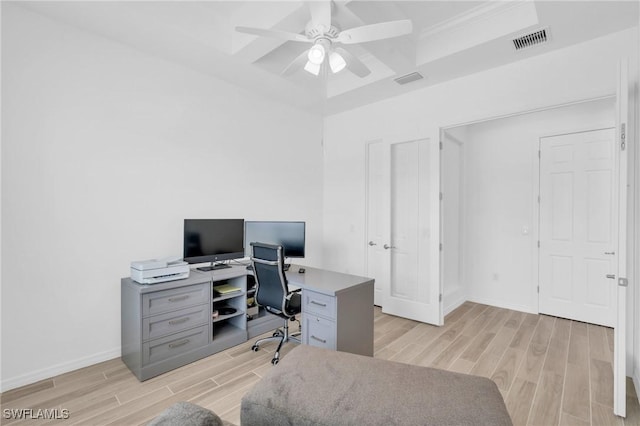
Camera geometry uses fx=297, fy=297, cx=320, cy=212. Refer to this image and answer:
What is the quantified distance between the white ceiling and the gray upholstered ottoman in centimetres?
251

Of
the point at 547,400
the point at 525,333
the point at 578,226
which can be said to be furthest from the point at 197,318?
the point at 578,226

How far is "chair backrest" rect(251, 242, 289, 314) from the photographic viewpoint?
270cm

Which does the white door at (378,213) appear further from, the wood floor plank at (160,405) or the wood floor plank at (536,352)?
the wood floor plank at (160,405)

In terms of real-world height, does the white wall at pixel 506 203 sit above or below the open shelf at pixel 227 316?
above

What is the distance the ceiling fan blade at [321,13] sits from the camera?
1960 mm

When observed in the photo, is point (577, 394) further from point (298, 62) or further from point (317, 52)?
point (298, 62)

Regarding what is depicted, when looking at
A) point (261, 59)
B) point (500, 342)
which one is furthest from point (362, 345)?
point (261, 59)

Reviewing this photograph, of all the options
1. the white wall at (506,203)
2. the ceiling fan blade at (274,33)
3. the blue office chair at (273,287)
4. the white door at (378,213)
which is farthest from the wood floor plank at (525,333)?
the ceiling fan blade at (274,33)

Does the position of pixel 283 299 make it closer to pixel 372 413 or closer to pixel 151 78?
pixel 372 413

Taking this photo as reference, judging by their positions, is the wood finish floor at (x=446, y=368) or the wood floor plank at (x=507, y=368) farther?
the wood floor plank at (x=507, y=368)

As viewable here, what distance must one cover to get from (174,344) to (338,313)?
4.96 feet

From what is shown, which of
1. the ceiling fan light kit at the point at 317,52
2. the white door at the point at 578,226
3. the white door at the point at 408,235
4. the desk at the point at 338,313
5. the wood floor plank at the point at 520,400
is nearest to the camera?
the wood floor plank at the point at 520,400

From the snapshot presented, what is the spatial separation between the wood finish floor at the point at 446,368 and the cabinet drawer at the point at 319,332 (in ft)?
1.52

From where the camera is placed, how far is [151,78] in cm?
300
